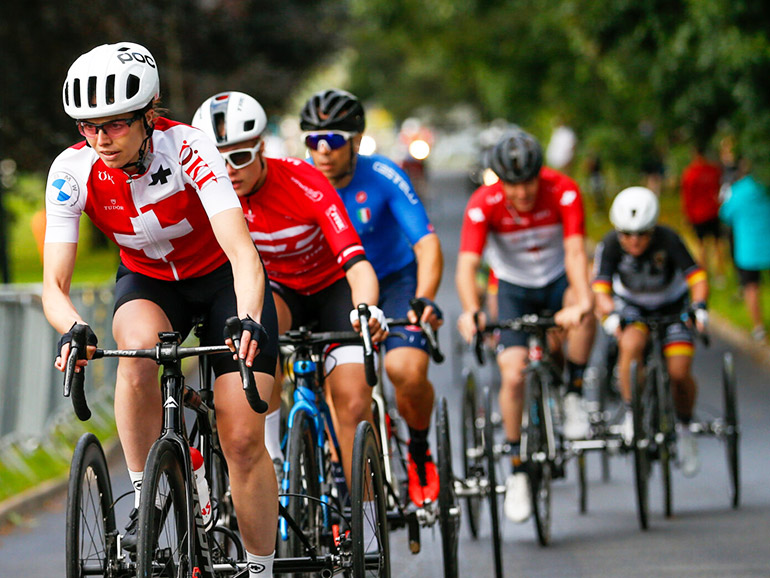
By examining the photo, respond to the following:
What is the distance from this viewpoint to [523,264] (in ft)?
29.2

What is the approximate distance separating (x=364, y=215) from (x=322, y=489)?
1.65m

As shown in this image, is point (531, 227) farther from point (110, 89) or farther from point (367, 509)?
point (110, 89)

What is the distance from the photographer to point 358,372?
6.11 meters

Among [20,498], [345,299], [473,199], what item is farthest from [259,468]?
[20,498]

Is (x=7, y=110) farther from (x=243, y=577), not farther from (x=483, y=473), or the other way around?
(x=243, y=577)

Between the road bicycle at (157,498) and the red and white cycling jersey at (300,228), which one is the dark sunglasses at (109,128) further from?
the red and white cycling jersey at (300,228)

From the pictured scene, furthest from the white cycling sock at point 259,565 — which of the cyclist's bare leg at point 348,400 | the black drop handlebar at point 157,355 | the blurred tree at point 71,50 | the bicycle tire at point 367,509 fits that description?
the blurred tree at point 71,50

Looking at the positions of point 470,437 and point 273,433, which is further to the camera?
point 470,437

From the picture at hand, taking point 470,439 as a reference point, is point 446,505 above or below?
below

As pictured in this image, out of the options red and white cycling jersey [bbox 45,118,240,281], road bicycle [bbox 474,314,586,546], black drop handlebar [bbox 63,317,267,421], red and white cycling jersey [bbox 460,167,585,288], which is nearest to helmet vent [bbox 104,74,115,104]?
red and white cycling jersey [bbox 45,118,240,281]

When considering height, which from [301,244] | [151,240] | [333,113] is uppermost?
[333,113]

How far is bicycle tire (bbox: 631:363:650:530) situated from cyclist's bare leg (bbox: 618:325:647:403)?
0.37 meters

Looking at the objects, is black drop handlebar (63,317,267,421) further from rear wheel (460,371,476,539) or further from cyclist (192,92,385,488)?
rear wheel (460,371,476,539)

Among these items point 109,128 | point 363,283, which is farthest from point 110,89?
point 363,283
